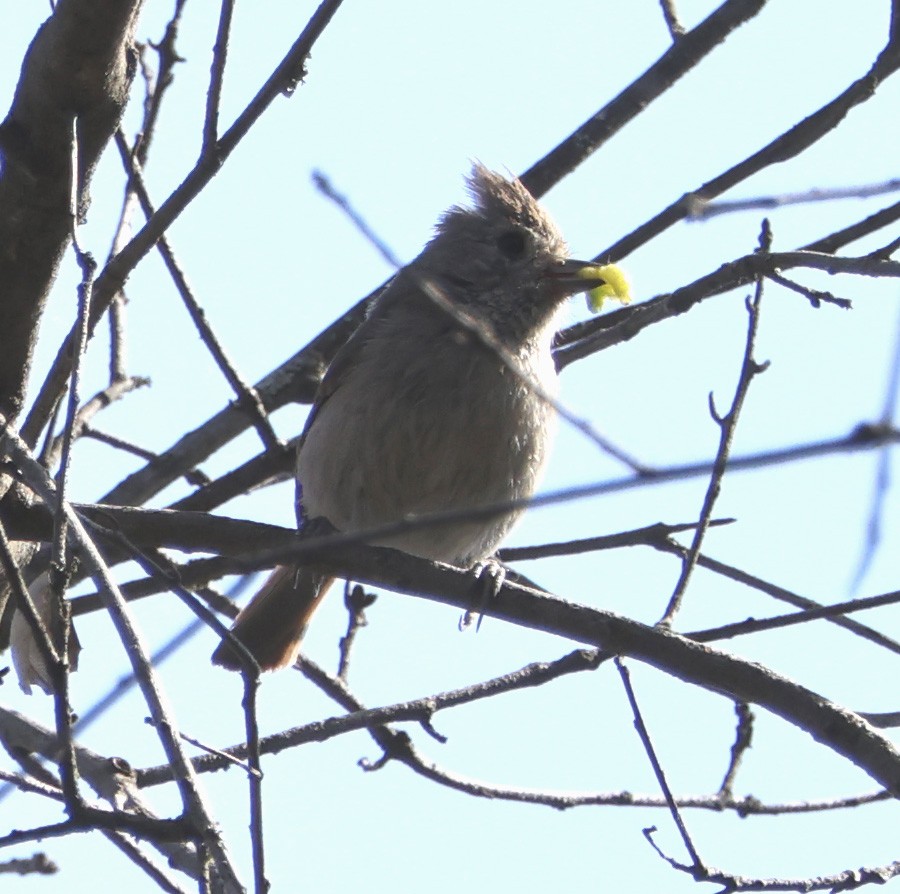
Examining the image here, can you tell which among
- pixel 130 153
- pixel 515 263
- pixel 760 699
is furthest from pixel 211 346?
pixel 760 699

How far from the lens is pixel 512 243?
5438 millimetres

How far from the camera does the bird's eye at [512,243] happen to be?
539cm

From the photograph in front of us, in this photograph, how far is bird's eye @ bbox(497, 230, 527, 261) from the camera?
5395mm

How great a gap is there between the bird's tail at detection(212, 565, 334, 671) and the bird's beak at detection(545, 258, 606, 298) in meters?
1.39

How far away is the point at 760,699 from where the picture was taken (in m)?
3.11

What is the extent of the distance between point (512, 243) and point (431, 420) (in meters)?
1.10

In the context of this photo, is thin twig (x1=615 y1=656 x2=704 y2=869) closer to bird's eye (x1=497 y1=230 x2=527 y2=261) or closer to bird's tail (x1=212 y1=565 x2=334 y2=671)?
bird's tail (x1=212 y1=565 x2=334 y2=671)

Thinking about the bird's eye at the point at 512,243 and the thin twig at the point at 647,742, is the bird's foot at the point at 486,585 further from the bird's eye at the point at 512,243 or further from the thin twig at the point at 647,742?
the bird's eye at the point at 512,243

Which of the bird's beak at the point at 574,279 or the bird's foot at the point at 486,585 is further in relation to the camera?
the bird's beak at the point at 574,279

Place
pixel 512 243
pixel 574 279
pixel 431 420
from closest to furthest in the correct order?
pixel 431 420, pixel 574 279, pixel 512 243

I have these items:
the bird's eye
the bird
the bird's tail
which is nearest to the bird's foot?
the bird

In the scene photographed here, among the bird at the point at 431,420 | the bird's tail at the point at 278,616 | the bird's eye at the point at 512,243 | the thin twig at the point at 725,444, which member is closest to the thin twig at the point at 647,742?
the thin twig at the point at 725,444

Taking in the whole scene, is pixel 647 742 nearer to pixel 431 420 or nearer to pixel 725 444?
pixel 725 444

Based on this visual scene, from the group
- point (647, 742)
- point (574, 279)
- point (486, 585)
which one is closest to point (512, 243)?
point (574, 279)
